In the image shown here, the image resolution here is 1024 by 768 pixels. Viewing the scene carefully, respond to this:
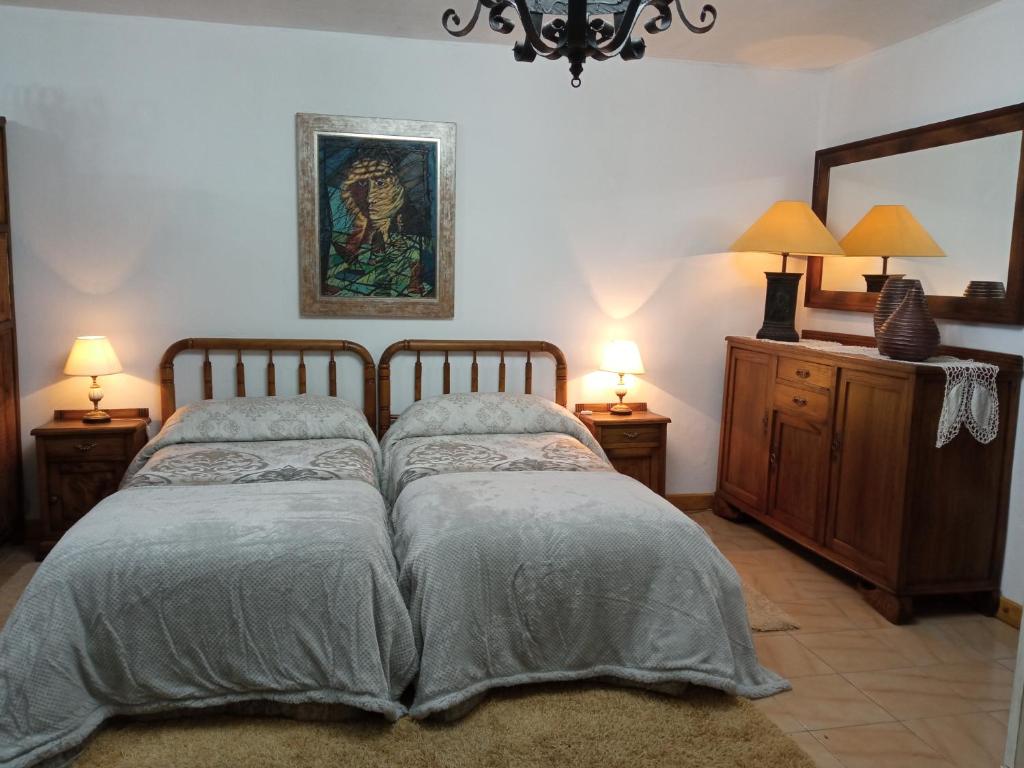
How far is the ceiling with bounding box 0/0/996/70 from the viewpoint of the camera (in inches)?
128

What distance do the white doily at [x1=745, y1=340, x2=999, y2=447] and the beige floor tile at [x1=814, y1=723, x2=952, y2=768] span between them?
1.12 meters

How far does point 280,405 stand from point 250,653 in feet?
5.13

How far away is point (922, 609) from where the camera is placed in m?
3.16

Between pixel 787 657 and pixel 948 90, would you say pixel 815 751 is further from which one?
pixel 948 90

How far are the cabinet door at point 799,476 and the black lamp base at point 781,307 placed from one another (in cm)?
46

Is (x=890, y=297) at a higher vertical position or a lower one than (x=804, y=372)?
higher

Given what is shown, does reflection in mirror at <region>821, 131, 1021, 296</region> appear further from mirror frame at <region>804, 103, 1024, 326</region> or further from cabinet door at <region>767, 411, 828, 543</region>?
cabinet door at <region>767, 411, 828, 543</region>

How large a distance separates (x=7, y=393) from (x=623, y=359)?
2847mm

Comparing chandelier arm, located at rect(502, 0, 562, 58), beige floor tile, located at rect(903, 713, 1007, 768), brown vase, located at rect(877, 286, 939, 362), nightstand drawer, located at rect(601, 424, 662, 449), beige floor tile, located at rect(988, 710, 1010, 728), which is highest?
chandelier arm, located at rect(502, 0, 562, 58)

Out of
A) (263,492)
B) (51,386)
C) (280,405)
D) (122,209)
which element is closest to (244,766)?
(263,492)

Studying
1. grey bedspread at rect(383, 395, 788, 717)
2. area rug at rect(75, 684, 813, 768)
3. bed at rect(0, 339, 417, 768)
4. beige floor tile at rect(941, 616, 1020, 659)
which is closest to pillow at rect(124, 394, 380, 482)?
bed at rect(0, 339, 417, 768)

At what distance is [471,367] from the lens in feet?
13.3

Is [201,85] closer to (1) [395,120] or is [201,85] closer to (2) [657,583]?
(1) [395,120]

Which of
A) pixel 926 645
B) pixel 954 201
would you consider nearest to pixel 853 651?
pixel 926 645
